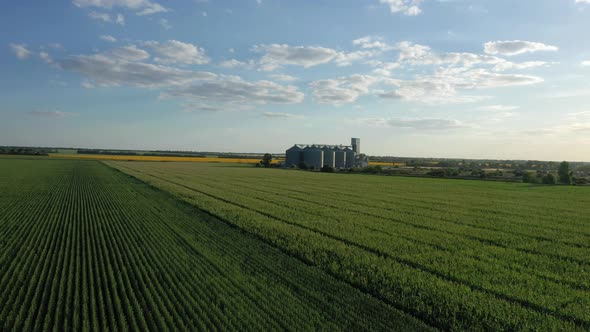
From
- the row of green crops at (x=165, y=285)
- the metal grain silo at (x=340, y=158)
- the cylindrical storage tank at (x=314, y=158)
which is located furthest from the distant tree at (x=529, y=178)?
the metal grain silo at (x=340, y=158)

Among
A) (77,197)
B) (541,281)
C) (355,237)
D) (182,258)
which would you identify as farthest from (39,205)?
(541,281)

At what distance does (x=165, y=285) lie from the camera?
33.1 ft

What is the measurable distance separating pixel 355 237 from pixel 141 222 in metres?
10.2

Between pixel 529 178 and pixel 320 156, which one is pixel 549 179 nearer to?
pixel 529 178

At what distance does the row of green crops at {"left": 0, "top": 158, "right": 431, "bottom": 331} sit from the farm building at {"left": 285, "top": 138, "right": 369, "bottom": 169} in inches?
3574

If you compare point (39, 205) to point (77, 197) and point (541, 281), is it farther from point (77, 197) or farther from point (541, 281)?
point (541, 281)

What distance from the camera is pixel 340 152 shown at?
4493 inches

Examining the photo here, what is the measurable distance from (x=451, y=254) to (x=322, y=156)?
9614cm

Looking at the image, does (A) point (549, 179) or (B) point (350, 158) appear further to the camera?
(B) point (350, 158)

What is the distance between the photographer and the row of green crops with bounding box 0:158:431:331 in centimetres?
798

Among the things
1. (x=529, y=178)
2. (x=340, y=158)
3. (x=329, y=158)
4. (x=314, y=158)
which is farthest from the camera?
(x=340, y=158)

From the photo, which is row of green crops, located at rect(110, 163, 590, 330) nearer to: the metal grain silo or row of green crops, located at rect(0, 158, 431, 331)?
row of green crops, located at rect(0, 158, 431, 331)

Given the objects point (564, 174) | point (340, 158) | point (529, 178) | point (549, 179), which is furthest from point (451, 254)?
point (340, 158)

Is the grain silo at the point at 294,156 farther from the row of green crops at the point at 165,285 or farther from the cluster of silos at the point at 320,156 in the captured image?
the row of green crops at the point at 165,285
